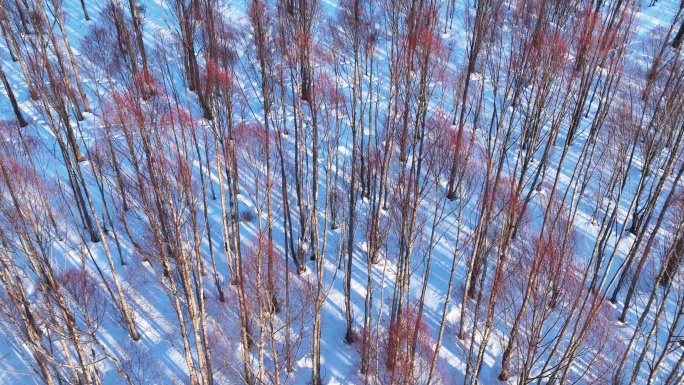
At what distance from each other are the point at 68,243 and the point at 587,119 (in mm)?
25455

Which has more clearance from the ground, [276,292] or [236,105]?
[236,105]

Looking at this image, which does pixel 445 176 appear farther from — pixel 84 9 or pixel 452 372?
pixel 84 9

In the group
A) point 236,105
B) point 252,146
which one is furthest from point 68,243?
point 236,105

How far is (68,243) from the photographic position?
18984 millimetres

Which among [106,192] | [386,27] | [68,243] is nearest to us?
[68,243]

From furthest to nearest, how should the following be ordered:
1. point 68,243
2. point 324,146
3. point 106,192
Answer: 1. point 324,146
2. point 106,192
3. point 68,243

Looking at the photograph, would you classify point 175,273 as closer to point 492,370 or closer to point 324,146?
point 324,146

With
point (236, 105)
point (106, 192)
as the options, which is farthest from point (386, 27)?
point (106, 192)

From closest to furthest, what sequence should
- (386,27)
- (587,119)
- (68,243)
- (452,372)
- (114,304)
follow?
(452,372), (114,304), (68,243), (587,119), (386,27)

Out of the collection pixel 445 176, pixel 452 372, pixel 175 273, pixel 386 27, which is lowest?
pixel 452 372

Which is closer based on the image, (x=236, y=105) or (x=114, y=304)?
(x=114, y=304)

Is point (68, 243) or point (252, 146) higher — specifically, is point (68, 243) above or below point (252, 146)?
below

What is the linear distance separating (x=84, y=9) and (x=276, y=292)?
25.8 meters

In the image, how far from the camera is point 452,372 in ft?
53.1
